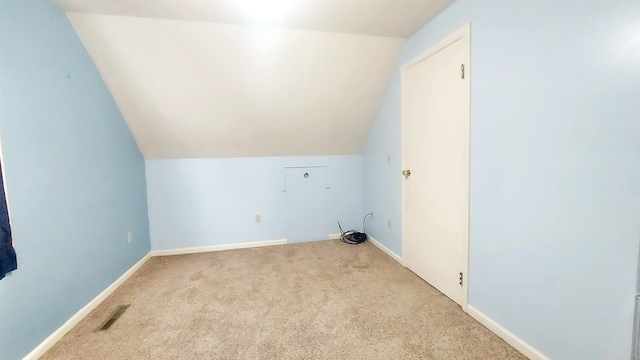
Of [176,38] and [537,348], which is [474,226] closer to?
[537,348]

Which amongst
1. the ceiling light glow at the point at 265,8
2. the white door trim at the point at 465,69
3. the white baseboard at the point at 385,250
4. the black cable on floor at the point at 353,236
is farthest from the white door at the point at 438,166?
the ceiling light glow at the point at 265,8

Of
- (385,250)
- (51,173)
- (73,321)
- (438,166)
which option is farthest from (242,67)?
(385,250)

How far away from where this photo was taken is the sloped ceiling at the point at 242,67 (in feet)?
5.94

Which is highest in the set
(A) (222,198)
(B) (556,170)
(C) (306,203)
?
(B) (556,170)

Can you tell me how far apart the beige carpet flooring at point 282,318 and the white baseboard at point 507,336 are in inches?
1.3

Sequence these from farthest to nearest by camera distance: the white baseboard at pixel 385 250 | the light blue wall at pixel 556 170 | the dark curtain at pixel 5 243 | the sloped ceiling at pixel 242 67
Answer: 1. the white baseboard at pixel 385 250
2. the sloped ceiling at pixel 242 67
3. the dark curtain at pixel 5 243
4. the light blue wall at pixel 556 170

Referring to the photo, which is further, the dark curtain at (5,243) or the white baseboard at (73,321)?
the white baseboard at (73,321)

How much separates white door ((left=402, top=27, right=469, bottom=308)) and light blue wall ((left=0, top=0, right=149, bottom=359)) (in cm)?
263

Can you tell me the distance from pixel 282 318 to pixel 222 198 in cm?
182

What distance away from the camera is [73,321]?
1658mm

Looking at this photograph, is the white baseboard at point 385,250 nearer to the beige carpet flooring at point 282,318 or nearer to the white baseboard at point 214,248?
the beige carpet flooring at point 282,318

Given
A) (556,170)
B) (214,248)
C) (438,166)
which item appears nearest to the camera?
(556,170)

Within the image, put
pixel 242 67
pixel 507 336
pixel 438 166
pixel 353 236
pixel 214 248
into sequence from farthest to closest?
pixel 353 236 < pixel 214 248 < pixel 242 67 < pixel 438 166 < pixel 507 336

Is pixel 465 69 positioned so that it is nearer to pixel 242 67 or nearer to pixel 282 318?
pixel 242 67
